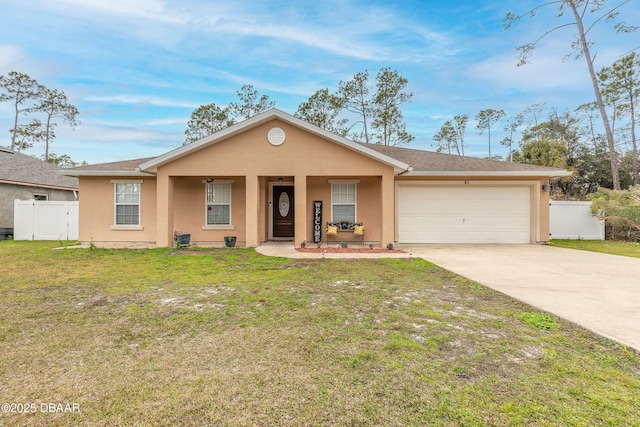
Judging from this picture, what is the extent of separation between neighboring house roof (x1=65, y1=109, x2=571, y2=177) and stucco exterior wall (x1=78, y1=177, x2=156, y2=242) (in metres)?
0.46

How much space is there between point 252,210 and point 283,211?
90.6 inches

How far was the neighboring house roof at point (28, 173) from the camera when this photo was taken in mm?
16120

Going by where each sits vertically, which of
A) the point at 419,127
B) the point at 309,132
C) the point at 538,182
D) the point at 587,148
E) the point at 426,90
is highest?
the point at 426,90

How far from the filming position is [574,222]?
46.2 feet

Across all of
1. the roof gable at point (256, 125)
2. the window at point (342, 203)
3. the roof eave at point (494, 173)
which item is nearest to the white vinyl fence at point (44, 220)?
the roof gable at point (256, 125)

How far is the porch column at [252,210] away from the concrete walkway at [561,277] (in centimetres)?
54

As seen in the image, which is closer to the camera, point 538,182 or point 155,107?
point 538,182

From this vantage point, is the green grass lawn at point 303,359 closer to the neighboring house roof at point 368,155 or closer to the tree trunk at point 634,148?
the neighboring house roof at point 368,155

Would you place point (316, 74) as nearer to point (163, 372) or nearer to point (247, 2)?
point (247, 2)

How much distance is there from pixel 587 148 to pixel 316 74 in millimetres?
24632

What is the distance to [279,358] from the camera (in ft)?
9.64

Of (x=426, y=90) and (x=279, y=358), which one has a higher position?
(x=426, y=90)

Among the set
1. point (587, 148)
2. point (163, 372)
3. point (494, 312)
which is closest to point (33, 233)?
point (163, 372)

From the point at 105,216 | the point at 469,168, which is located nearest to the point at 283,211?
the point at 105,216
